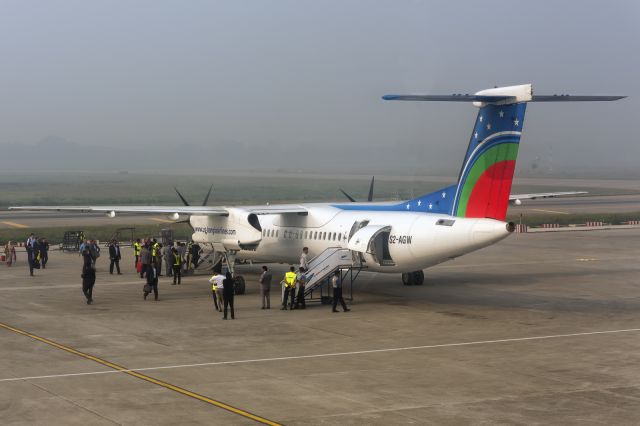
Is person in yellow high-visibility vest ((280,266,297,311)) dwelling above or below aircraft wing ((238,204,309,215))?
below

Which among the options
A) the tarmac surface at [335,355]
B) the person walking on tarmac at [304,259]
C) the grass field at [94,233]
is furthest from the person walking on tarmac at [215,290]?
the grass field at [94,233]

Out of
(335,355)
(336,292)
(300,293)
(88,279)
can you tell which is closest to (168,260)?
(88,279)

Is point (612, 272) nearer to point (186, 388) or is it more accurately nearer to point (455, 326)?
point (455, 326)

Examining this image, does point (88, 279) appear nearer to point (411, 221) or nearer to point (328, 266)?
point (328, 266)

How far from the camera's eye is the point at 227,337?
2383 centimetres

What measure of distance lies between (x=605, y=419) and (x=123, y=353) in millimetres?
11694

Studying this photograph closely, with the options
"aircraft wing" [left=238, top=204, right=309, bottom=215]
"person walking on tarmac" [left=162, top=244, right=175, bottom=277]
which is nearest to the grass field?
"person walking on tarmac" [left=162, top=244, right=175, bottom=277]

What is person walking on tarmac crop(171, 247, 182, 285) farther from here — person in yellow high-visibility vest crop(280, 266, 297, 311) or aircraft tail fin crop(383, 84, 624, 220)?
aircraft tail fin crop(383, 84, 624, 220)

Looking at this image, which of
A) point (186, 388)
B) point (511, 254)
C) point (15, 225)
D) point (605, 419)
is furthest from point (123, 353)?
point (15, 225)

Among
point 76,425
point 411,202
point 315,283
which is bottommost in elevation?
point 76,425

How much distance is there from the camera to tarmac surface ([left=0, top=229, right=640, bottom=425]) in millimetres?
16031

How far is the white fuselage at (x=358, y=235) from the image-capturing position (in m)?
27.1

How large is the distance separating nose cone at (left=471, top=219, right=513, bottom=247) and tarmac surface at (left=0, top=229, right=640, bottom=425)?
2400mm

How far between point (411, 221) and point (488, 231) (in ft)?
11.2
